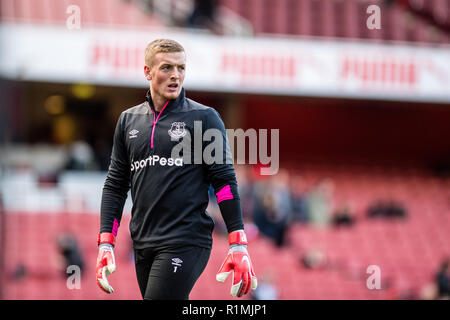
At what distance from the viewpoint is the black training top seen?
3467mm

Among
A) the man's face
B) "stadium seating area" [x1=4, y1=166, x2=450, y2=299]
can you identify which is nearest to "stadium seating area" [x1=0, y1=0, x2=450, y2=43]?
"stadium seating area" [x1=4, y1=166, x2=450, y2=299]

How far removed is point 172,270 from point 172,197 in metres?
0.33

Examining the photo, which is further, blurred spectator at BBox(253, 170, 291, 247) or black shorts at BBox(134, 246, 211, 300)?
blurred spectator at BBox(253, 170, 291, 247)

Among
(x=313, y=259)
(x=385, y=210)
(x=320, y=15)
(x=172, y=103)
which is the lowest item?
(x=172, y=103)

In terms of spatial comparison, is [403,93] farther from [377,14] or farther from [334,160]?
[334,160]

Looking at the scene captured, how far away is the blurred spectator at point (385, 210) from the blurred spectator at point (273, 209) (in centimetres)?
212

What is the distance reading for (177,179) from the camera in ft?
11.5

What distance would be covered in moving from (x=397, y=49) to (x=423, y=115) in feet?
12.2

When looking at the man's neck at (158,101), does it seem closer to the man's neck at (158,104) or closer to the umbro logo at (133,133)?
the man's neck at (158,104)

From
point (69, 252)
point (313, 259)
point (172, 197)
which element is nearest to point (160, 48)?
point (172, 197)

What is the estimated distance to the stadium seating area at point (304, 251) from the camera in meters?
10.7

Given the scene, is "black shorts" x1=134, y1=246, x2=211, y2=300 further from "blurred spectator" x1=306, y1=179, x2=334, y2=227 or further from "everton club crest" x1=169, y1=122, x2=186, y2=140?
"blurred spectator" x1=306, y1=179, x2=334, y2=227

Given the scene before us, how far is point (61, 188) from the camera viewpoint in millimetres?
12805

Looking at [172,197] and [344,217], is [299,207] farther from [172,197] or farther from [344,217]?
[172,197]
